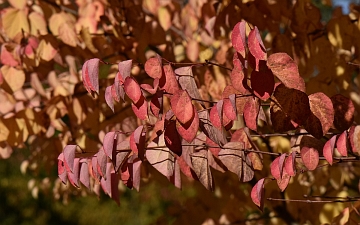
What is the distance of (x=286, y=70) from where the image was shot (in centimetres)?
88

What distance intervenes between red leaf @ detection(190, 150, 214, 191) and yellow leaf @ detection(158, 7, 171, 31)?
0.91 metres

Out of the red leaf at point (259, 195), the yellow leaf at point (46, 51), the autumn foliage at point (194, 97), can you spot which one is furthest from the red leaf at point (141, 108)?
the yellow leaf at point (46, 51)

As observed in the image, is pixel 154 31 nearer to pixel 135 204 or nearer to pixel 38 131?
pixel 38 131

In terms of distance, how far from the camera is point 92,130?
1.74 m

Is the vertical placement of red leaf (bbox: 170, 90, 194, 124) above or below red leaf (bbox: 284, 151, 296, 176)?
above

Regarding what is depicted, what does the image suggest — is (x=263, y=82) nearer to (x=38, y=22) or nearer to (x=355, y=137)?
(x=355, y=137)

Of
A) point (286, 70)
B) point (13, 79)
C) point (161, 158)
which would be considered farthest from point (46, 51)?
point (286, 70)

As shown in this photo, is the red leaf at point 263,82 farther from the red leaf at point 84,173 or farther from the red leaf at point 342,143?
the red leaf at point 84,173

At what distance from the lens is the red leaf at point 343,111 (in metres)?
1.07

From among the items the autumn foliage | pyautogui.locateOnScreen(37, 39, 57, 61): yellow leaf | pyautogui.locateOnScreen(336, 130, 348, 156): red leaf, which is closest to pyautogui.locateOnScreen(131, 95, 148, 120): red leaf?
the autumn foliage

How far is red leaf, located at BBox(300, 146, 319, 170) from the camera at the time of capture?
1.01m

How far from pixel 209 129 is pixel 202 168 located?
0.10 meters

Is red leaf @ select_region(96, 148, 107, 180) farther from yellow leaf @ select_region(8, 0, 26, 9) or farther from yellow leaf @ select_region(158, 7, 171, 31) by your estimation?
yellow leaf @ select_region(158, 7, 171, 31)

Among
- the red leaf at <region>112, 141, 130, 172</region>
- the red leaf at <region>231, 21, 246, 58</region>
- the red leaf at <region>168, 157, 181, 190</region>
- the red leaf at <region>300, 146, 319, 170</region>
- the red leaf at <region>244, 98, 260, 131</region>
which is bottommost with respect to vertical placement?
the red leaf at <region>168, 157, 181, 190</region>
